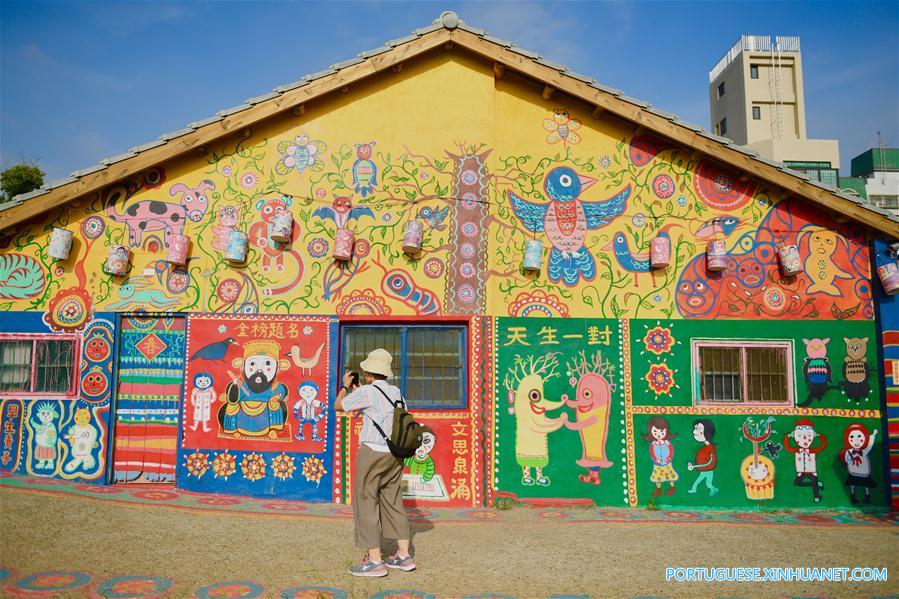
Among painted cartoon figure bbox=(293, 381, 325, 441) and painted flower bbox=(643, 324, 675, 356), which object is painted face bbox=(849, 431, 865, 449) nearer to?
painted flower bbox=(643, 324, 675, 356)

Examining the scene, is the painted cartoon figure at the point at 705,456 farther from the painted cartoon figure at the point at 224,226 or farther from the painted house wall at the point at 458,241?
the painted cartoon figure at the point at 224,226

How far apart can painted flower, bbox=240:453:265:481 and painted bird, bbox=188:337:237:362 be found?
137cm

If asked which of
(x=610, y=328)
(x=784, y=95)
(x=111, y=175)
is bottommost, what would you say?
(x=610, y=328)

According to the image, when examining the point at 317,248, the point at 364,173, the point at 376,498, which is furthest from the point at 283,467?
the point at 364,173

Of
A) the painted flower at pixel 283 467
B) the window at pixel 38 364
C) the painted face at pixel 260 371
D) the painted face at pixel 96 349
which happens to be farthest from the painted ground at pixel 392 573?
the painted face at pixel 96 349

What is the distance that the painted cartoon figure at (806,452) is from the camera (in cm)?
830

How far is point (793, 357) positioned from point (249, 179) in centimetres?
784

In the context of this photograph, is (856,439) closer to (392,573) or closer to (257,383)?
(392,573)

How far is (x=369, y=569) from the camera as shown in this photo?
212 inches

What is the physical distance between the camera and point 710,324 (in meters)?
8.55

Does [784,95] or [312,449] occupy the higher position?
[784,95]

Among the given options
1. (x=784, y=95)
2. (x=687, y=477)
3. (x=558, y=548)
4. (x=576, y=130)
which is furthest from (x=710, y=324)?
(x=784, y=95)

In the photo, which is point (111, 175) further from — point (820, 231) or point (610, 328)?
point (820, 231)

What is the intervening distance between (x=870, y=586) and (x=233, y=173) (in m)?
8.62
